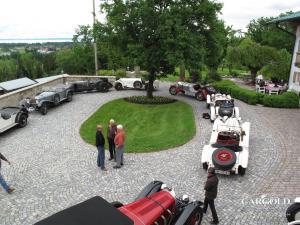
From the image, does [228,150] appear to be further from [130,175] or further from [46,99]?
[46,99]

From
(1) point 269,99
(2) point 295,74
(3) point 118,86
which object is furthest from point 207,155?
(3) point 118,86

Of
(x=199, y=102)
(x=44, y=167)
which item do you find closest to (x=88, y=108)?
(x=199, y=102)

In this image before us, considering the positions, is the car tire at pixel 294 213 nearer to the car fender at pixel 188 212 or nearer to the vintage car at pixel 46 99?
the car fender at pixel 188 212

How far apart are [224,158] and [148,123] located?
25.9 ft

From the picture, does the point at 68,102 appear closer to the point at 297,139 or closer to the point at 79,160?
the point at 79,160

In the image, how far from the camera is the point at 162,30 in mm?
19516

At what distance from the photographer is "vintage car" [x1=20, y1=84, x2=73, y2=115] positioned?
1920 centimetres

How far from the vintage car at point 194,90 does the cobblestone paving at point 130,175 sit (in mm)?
7311

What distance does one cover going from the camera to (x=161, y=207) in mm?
6883

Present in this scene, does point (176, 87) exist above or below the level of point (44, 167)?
above

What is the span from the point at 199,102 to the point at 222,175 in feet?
42.5

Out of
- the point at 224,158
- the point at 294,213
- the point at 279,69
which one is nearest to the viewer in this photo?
the point at 294,213

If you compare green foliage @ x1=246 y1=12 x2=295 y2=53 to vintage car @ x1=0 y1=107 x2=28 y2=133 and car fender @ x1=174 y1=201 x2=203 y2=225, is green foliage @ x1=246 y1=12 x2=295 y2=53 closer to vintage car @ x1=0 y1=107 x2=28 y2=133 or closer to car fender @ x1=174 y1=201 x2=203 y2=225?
vintage car @ x1=0 y1=107 x2=28 y2=133

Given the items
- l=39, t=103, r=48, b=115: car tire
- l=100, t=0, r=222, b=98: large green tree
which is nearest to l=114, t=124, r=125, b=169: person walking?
l=100, t=0, r=222, b=98: large green tree
